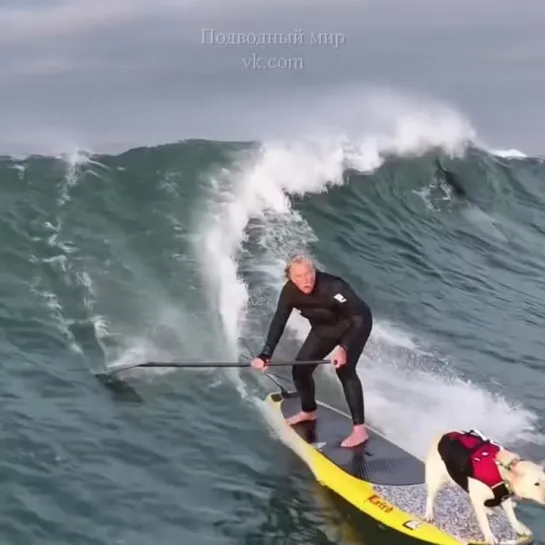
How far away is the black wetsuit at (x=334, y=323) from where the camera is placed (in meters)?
7.57

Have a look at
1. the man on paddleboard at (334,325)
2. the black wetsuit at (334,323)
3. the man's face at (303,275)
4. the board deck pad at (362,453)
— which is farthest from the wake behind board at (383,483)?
the man's face at (303,275)

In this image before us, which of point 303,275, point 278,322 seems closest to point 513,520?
point 303,275

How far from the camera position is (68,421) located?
7.82 m

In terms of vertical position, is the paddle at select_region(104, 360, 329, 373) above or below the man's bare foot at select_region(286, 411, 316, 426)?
above

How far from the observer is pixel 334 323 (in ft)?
25.5

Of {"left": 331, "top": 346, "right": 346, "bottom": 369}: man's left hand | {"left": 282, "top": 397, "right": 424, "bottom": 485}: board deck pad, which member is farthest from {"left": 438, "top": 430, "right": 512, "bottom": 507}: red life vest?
{"left": 331, "top": 346, "right": 346, "bottom": 369}: man's left hand

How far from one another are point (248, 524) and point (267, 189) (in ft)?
27.1

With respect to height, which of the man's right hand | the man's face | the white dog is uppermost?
the man's face

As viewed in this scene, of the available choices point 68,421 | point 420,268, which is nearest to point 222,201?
point 420,268

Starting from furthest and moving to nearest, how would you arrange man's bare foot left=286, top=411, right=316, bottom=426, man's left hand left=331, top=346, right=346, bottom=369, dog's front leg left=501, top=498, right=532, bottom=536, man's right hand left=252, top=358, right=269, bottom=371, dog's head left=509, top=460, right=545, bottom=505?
man's bare foot left=286, top=411, right=316, bottom=426 → man's right hand left=252, top=358, right=269, bottom=371 → man's left hand left=331, top=346, right=346, bottom=369 → dog's front leg left=501, top=498, right=532, bottom=536 → dog's head left=509, top=460, right=545, bottom=505

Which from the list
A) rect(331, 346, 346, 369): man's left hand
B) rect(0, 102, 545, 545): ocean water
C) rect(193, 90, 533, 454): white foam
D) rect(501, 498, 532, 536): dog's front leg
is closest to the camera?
rect(501, 498, 532, 536): dog's front leg

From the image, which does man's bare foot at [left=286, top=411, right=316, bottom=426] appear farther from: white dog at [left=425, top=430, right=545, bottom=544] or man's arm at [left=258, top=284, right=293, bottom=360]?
white dog at [left=425, top=430, right=545, bottom=544]

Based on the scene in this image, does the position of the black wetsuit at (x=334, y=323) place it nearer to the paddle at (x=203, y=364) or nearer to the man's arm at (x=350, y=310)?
the man's arm at (x=350, y=310)

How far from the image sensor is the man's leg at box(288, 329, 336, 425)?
7.88 m
